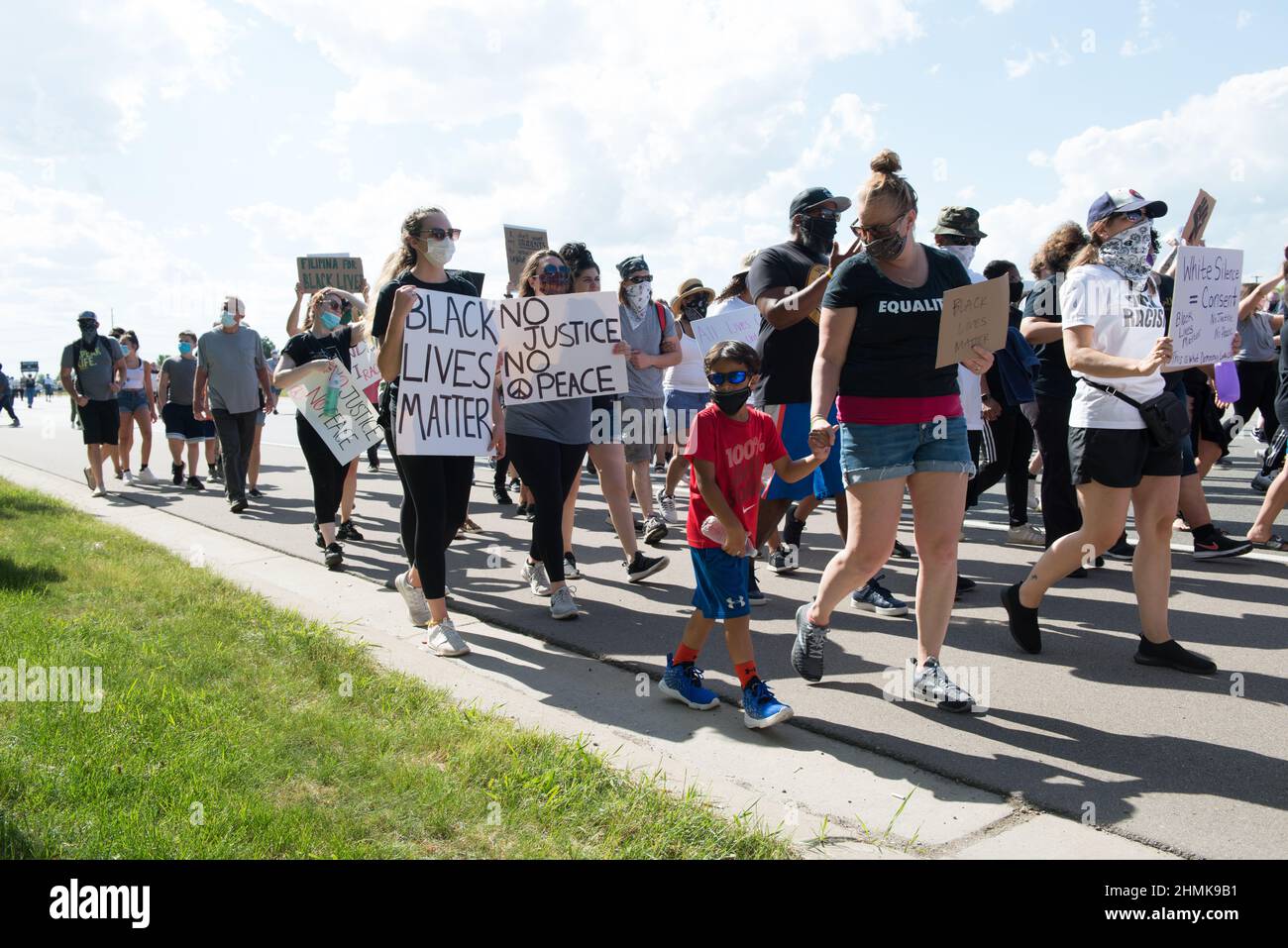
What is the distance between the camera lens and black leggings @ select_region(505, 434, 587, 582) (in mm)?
5797

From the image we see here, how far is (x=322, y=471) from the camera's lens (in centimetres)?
783

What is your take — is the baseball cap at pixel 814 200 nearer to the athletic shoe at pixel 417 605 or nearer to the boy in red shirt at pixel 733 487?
the boy in red shirt at pixel 733 487

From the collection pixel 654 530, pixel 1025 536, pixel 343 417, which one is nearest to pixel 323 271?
pixel 343 417

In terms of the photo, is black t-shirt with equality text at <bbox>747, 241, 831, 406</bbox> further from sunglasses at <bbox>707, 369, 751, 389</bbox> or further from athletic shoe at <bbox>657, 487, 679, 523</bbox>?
athletic shoe at <bbox>657, 487, 679, 523</bbox>

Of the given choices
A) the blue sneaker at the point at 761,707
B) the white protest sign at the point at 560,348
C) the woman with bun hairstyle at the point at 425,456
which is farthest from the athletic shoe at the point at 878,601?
the woman with bun hairstyle at the point at 425,456

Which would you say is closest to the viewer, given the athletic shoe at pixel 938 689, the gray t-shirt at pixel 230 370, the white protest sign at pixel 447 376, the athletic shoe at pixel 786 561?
the athletic shoe at pixel 938 689

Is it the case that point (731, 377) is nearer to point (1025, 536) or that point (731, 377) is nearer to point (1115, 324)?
point (1115, 324)

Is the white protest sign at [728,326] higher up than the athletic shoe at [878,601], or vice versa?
the white protest sign at [728,326]

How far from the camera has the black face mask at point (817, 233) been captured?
5504mm

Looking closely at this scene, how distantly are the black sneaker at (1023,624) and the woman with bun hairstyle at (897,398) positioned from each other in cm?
86

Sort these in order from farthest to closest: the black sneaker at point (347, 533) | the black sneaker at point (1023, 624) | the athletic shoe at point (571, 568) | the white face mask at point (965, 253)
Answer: the black sneaker at point (347, 533)
the athletic shoe at point (571, 568)
the white face mask at point (965, 253)
the black sneaker at point (1023, 624)
